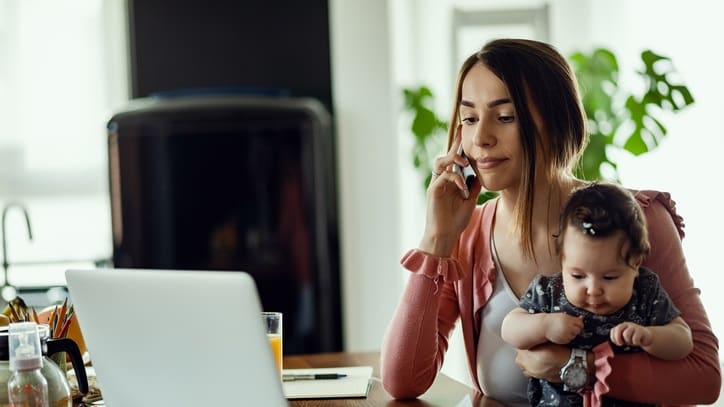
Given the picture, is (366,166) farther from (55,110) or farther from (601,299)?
(601,299)

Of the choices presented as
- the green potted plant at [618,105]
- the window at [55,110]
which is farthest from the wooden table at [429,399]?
the window at [55,110]

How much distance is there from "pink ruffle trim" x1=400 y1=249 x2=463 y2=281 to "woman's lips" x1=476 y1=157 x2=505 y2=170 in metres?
0.17

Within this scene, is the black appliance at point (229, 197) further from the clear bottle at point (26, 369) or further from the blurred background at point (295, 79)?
the clear bottle at point (26, 369)

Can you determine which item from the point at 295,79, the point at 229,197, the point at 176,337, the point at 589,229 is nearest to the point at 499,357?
the point at 589,229

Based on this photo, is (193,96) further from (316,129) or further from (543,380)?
(543,380)

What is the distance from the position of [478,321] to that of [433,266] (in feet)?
0.47

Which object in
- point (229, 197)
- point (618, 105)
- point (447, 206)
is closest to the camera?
point (447, 206)

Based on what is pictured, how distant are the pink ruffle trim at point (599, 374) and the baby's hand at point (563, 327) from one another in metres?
0.04

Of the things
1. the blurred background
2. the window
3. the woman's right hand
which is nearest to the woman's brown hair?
the woman's right hand

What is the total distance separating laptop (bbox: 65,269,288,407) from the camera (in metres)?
1.15

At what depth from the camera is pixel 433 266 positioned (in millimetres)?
1807

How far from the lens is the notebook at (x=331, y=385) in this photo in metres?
1.75

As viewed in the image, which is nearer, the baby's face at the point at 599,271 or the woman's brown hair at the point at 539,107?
the baby's face at the point at 599,271

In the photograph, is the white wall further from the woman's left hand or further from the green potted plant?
the woman's left hand
